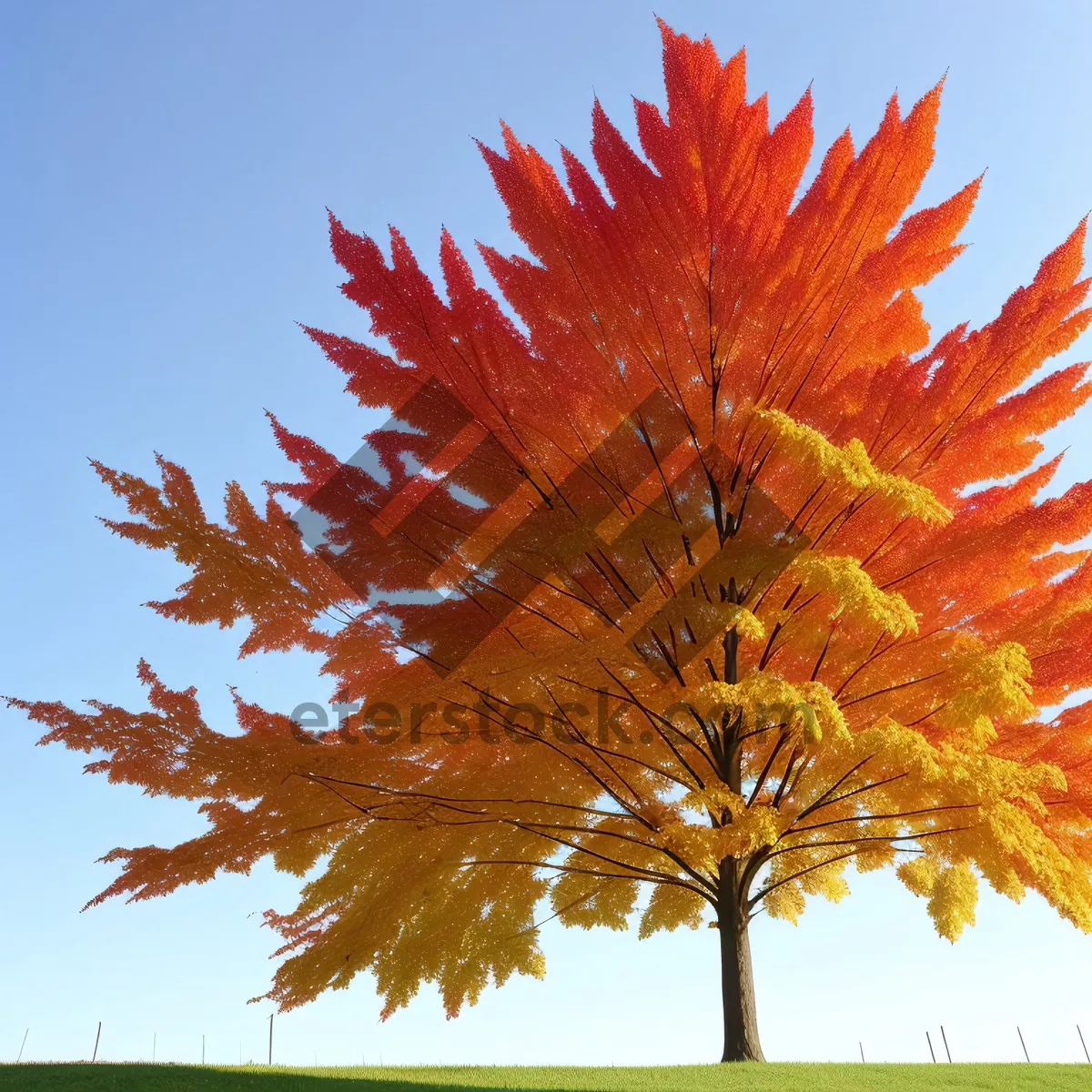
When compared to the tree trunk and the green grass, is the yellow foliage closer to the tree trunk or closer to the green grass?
the tree trunk

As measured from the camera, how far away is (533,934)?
7.92 m

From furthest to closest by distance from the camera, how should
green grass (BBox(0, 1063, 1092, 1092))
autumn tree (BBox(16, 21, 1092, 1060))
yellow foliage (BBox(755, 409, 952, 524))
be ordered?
green grass (BBox(0, 1063, 1092, 1092)), autumn tree (BBox(16, 21, 1092, 1060)), yellow foliage (BBox(755, 409, 952, 524))

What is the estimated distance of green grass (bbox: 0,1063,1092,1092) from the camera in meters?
7.55

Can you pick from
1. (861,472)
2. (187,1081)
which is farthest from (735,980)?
(861,472)

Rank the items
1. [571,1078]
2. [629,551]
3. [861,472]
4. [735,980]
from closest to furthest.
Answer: [861,472] < [629,551] < [735,980] < [571,1078]

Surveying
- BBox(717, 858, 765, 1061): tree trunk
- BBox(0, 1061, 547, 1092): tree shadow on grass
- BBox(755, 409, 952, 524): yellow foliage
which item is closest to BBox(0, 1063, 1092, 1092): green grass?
BBox(0, 1061, 547, 1092): tree shadow on grass

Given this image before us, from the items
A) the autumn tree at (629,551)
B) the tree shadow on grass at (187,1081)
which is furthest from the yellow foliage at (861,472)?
the tree shadow on grass at (187,1081)

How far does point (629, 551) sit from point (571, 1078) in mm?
5138

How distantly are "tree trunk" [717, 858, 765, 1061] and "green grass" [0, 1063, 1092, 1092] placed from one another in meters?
0.24

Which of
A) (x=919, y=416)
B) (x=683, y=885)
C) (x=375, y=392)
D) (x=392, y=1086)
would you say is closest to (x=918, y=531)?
(x=919, y=416)

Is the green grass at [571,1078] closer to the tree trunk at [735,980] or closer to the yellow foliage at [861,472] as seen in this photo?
the tree trunk at [735,980]

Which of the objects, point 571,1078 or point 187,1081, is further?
point 571,1078

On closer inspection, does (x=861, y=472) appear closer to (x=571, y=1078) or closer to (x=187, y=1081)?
(x=571, y=1078)

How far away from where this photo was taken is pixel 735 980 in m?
8.26
